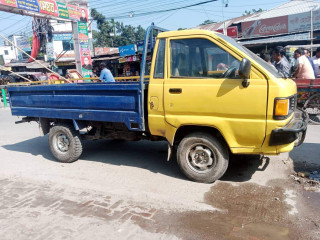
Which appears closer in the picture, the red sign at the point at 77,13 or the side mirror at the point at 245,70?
the side mirror at the point at 245,70

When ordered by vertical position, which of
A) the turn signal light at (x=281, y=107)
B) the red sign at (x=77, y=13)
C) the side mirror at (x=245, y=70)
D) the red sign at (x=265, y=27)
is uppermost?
the red sign at (x=77, y=13)

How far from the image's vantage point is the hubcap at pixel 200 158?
391 cm

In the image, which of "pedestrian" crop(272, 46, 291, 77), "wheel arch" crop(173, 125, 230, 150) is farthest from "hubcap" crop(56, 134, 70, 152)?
"pedestrian" crop(272, 46, 291, 77)

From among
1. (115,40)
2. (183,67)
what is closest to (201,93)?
(183,67)

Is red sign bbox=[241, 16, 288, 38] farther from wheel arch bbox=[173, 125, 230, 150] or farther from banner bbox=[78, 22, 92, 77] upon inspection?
wheel arch bbox=[173, 125, 230, 150]

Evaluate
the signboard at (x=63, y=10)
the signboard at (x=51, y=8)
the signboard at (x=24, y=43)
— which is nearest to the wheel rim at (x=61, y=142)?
the signboard at (x=51, y=8)

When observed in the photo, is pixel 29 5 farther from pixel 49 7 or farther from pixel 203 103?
pixel 203 103

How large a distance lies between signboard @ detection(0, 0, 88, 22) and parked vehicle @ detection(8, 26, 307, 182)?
31.2 ft

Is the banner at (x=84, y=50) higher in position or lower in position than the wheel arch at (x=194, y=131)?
higher

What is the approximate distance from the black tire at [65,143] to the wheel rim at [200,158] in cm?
229

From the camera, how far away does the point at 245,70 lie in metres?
3.22

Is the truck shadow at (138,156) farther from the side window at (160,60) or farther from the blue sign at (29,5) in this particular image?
the blue sign at (29,5)

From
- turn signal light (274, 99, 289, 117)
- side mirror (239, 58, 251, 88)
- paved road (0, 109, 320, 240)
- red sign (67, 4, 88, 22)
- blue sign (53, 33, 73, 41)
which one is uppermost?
blue sign (53, 33, 73, 41)

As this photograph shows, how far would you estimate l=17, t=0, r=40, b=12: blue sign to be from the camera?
39.4ft
